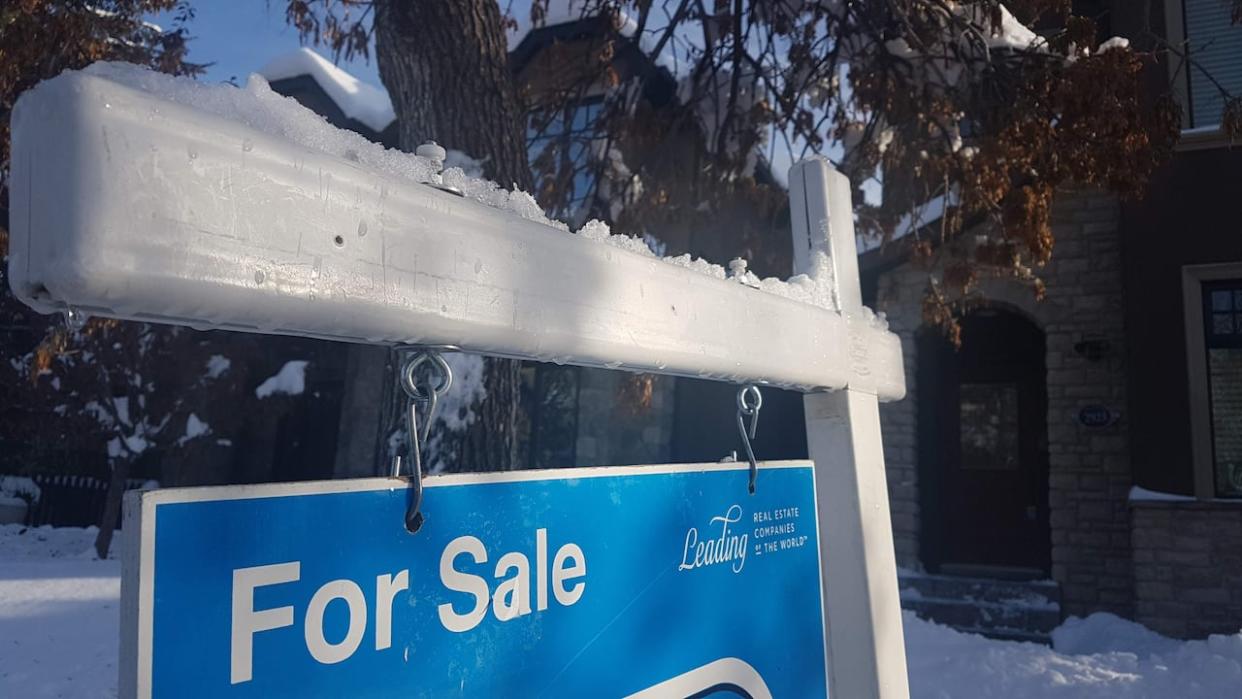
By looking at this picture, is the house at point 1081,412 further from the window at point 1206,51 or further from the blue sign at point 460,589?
the blue sign at point 460,589

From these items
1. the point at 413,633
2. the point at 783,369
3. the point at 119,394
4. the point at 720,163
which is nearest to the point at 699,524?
the point at 783,369

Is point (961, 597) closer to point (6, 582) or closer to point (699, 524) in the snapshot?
point (699, 524)

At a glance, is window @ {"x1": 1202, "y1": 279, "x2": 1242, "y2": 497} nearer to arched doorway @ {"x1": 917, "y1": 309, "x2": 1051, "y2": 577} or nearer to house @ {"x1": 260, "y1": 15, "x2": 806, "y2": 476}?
arched doorway @ {"x1": 917, "y1": 309, "x2": 1051, "y2": 577}

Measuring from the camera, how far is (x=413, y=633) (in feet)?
3.04

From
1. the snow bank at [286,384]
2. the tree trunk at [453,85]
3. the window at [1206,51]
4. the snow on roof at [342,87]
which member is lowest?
the snow bank at [286,384]

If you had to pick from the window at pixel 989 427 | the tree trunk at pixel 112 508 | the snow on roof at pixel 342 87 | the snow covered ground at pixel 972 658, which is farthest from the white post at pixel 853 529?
the tree trunk at pixel 112 508

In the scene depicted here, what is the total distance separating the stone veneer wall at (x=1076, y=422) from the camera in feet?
27.3

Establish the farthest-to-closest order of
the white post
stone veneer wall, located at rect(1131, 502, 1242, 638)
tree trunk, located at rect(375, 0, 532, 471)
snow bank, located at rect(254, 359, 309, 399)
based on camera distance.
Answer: snow bank, located at rect(254, 359, 309, 399) → stone veneer wall, located at rect(1131, 502, 1242, 638) → tree trunk, located at rect(375, 0, 532, 471) → the white post

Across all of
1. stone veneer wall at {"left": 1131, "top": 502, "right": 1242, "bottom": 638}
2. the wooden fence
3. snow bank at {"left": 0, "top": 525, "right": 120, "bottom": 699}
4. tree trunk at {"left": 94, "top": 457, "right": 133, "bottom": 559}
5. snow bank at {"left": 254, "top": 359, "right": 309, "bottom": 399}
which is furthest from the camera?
the wooden fence

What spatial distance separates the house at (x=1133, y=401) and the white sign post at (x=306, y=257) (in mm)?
7570

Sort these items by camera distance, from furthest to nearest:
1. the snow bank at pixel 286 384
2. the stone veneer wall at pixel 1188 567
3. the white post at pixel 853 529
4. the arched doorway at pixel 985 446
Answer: the snow bank at pixel 286 384 → the arched doorway at pixel 985 446 → the stone veneer wall at pixel 1188 567 → the white post at pixel 853 529

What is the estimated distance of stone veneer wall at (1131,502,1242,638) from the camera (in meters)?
7.58

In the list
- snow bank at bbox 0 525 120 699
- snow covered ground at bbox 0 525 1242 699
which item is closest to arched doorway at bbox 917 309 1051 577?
snow covered ground at bbox 0 525 1242 699

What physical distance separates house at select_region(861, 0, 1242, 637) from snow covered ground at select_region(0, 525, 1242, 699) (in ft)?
1.88
